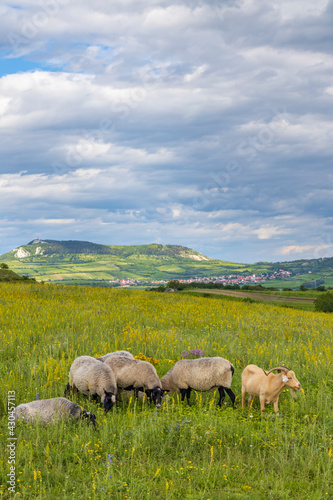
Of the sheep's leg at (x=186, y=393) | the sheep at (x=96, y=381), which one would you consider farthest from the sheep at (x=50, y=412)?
the sheep's leg at (x=186, y=393)

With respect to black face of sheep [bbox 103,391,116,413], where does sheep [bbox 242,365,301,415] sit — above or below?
above

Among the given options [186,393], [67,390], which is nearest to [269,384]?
[186,393]

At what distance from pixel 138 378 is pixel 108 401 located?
806 mm

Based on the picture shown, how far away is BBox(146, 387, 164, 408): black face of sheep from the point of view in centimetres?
744

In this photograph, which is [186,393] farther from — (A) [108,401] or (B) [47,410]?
(B) [47,410]

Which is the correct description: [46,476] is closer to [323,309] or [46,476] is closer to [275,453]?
[275,453]

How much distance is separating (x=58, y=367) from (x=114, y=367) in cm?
224

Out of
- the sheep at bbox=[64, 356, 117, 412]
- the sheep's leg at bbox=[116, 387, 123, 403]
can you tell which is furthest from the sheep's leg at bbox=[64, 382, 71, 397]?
the sheep's leg at bbox=[116, 387, 123, 403]

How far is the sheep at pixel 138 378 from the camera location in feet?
25.2

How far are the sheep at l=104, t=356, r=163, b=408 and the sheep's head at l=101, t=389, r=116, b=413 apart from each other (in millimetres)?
559

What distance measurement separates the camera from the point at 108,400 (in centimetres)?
730

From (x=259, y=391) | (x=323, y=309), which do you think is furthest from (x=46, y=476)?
(x=323, y=309)

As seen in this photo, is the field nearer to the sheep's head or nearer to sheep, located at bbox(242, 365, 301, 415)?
the sheep's head

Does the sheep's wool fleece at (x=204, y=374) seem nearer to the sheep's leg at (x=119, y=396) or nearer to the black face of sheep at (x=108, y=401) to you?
the sheep's leg at (x=119, y=396)
